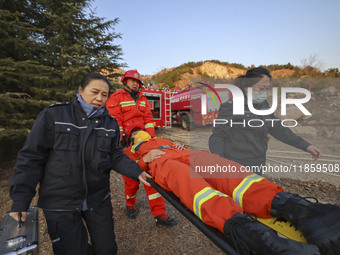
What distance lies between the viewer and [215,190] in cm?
139

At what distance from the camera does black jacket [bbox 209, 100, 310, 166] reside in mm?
2041

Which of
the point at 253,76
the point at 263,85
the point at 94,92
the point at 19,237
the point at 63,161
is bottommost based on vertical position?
the point at 19,237

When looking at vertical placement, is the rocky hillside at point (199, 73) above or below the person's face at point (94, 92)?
above

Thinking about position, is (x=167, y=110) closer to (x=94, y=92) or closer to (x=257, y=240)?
(x=94, y=92)

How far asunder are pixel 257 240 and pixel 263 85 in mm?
1690

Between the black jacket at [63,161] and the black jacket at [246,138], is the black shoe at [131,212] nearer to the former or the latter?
the black jacket at [63,161]

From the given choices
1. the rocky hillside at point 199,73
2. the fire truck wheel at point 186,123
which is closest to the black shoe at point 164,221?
the fire truck wheel at point 186,123

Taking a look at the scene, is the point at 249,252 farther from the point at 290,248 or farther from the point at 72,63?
the point at 72,63

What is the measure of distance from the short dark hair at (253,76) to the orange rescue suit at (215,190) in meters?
0.98

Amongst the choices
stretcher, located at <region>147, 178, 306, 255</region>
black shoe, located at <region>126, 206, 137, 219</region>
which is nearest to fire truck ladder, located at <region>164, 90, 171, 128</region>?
black shoe, located at <region>126, 206, 137, 219</region>

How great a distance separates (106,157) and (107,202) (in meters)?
0.50

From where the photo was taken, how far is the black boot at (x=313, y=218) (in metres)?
0.94

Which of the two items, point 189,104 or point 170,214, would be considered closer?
point 170,214

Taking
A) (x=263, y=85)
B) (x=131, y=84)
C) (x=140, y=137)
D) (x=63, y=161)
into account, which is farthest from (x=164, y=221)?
(x=131, y=84)
